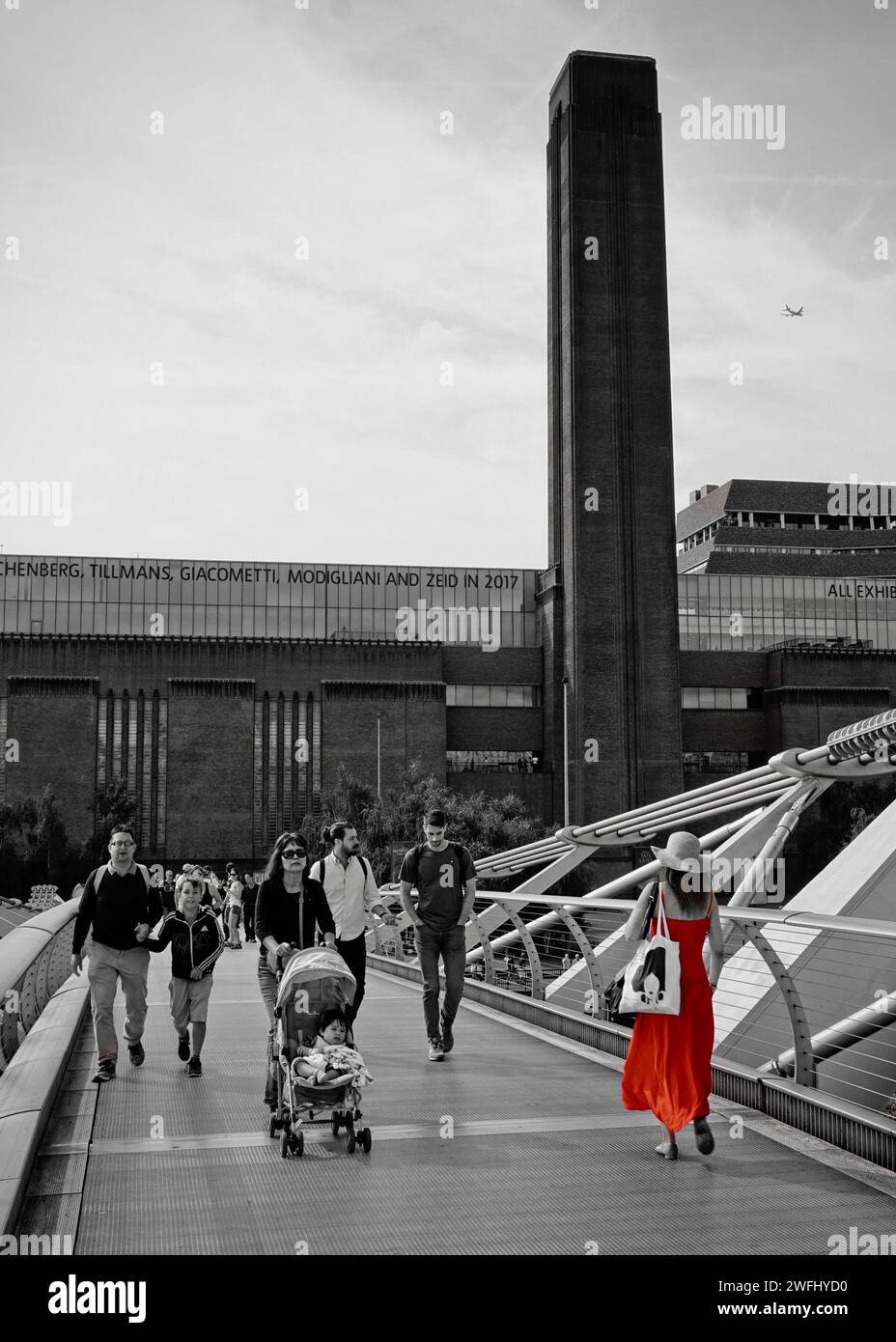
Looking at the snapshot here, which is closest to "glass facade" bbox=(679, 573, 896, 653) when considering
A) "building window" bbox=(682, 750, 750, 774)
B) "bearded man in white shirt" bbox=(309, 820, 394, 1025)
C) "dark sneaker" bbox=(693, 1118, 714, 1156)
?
"building window" bbox=(682, 750, 750, 774)

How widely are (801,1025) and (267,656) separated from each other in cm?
6580

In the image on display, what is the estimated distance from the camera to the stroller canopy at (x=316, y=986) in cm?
713

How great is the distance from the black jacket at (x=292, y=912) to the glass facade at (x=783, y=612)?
68692mm

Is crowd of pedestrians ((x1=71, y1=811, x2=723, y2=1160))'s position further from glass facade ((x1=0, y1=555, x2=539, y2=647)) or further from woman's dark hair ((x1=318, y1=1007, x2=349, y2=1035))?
glass facade ((x1=0, y1=555, x2=539, y2=647))

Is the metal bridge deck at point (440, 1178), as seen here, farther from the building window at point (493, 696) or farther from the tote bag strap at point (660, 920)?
the building window at point (493, 696)

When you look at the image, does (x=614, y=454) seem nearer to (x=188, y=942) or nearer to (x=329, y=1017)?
(x=188, y=942)

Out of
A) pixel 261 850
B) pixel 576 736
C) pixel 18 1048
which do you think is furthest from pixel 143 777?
pixel 18 1048

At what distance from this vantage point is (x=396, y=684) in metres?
71.6

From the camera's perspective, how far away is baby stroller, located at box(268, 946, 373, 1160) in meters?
6.65

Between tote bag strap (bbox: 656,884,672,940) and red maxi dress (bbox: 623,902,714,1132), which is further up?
tote bag strap (bbox: 656,884,672,940)

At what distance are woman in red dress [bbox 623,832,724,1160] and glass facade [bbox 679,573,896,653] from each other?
69808 mm
